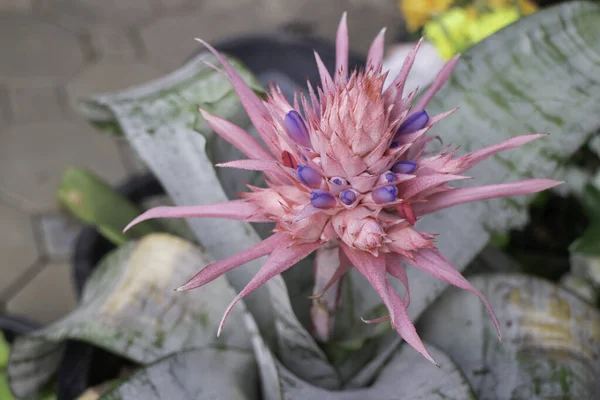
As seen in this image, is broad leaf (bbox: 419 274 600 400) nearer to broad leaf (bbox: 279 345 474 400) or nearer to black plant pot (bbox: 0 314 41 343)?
broad leaf (bbox: 279 345 474 400)

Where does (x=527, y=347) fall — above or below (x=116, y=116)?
below

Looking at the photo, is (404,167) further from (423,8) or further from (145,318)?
(423,8)

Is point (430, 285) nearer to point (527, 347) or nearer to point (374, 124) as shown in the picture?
point (527, 347)

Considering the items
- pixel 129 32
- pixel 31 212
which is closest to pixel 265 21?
pixel 129 32

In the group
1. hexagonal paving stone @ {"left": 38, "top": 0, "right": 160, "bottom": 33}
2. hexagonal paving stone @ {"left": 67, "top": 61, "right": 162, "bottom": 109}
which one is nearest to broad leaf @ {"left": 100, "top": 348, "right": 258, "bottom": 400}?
hexagonal paving stone @ {"left": 67, "top": 61, "right": 162, "bottom": 109}

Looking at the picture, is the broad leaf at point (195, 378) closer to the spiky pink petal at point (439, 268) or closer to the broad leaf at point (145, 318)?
the broad leaf at point (145, 318)

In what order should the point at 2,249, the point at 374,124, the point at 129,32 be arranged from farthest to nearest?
the point at 129,32 < the point at 2,249 < the point at 374,124

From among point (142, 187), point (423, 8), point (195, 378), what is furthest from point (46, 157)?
point (195, 378)
